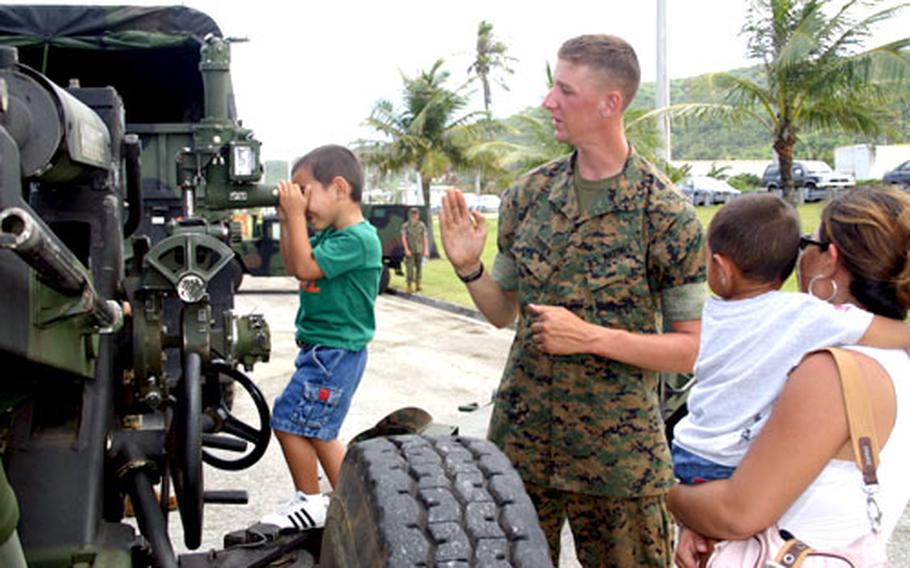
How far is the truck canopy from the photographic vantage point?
657 cm

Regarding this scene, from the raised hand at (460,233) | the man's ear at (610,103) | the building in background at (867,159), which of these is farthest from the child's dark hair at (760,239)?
the building in background at (867,159)

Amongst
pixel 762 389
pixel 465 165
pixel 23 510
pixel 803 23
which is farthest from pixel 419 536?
pixel 465 165

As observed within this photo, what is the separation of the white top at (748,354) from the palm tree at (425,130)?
31.3 meters

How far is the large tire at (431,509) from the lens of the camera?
2084 mm

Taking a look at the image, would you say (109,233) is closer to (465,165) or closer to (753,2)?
(753,2)

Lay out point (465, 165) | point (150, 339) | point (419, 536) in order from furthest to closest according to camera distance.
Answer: point (465, 165)
point (150, 339)
point (419, 536)

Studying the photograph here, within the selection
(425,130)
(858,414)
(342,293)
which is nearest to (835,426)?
(858,414)

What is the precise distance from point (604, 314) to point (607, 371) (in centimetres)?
16

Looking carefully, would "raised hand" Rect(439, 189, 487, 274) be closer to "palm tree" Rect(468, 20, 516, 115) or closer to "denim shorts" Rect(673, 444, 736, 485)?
"denim shorts" Rect(673, 444, 736, 485)

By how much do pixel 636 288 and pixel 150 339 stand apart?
130 centimetres

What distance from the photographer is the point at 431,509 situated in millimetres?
2162

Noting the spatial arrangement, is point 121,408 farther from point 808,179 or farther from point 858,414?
point 808,179

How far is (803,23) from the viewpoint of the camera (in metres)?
15.2

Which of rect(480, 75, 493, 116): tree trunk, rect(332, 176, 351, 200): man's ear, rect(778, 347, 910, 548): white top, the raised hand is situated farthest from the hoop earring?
rect(480, 75, 493, 116): tree trunk
